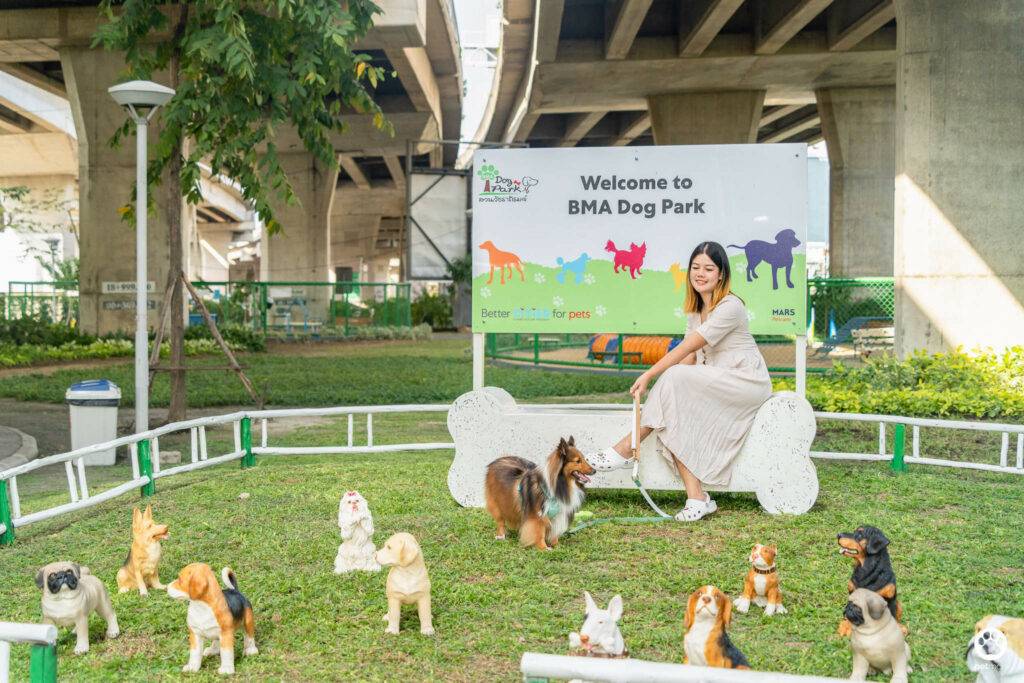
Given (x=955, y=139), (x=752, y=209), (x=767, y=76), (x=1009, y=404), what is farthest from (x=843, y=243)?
(x=752, y=209)

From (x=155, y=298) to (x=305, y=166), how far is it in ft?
73.4

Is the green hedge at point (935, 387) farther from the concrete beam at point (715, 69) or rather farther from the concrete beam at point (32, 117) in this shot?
the concrete beam at point (32, 117)

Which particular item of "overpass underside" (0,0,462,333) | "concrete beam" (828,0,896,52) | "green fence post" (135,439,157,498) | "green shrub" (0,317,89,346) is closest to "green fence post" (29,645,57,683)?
"green fence post" (135,439,157,498)

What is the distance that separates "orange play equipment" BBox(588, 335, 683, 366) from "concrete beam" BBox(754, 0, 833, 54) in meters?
8.93

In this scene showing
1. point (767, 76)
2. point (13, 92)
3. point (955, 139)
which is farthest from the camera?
point (13, 92)

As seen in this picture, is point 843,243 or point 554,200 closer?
point 554,200

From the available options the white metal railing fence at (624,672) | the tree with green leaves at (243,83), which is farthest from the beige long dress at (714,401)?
the tree with green leaves at (243,83)

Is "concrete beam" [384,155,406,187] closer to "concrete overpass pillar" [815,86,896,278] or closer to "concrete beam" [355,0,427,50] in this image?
"concrete overpass pillar" [815,86,896,278]

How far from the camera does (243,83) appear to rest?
38.7 ft

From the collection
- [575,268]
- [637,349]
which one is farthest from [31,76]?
[575,268]

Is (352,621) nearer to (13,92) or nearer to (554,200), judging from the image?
(554,200)

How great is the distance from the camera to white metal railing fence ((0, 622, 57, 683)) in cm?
330

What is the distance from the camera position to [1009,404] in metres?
10.7

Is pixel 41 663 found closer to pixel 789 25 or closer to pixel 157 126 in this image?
pixel 157 126
